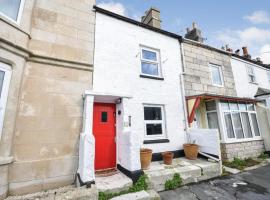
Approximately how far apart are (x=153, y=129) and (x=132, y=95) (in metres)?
2.04

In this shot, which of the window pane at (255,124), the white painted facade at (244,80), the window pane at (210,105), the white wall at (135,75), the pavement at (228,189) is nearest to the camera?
the pavement at (228,189)

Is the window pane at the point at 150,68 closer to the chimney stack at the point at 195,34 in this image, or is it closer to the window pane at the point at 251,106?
the chimney stack at the point at 195,34

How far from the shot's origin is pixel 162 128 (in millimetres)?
6844

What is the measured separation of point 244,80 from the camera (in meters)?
10.6

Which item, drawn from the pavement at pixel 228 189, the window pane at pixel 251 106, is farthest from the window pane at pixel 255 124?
the pavement at pixel 228 189

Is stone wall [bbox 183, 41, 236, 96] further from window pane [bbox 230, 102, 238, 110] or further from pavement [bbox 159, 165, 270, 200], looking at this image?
pavement [bbox 159, 165, 270, 200]

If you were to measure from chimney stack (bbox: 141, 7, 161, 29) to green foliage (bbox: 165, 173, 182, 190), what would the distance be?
25.1 feet

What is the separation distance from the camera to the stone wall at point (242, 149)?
7.09 m

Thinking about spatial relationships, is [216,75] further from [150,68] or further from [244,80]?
[150,68]

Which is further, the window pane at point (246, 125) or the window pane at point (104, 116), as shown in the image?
the window pane at point (246, 125)

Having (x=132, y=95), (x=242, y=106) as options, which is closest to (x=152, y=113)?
(x=132, y=95)

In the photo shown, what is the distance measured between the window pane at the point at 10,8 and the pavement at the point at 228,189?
704cm

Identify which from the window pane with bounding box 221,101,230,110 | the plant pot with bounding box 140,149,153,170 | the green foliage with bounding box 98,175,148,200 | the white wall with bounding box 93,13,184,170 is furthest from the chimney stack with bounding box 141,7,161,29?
the green foliage with bounding box 98,175,148,200

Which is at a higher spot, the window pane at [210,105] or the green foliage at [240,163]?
the window pane at [210,105]
